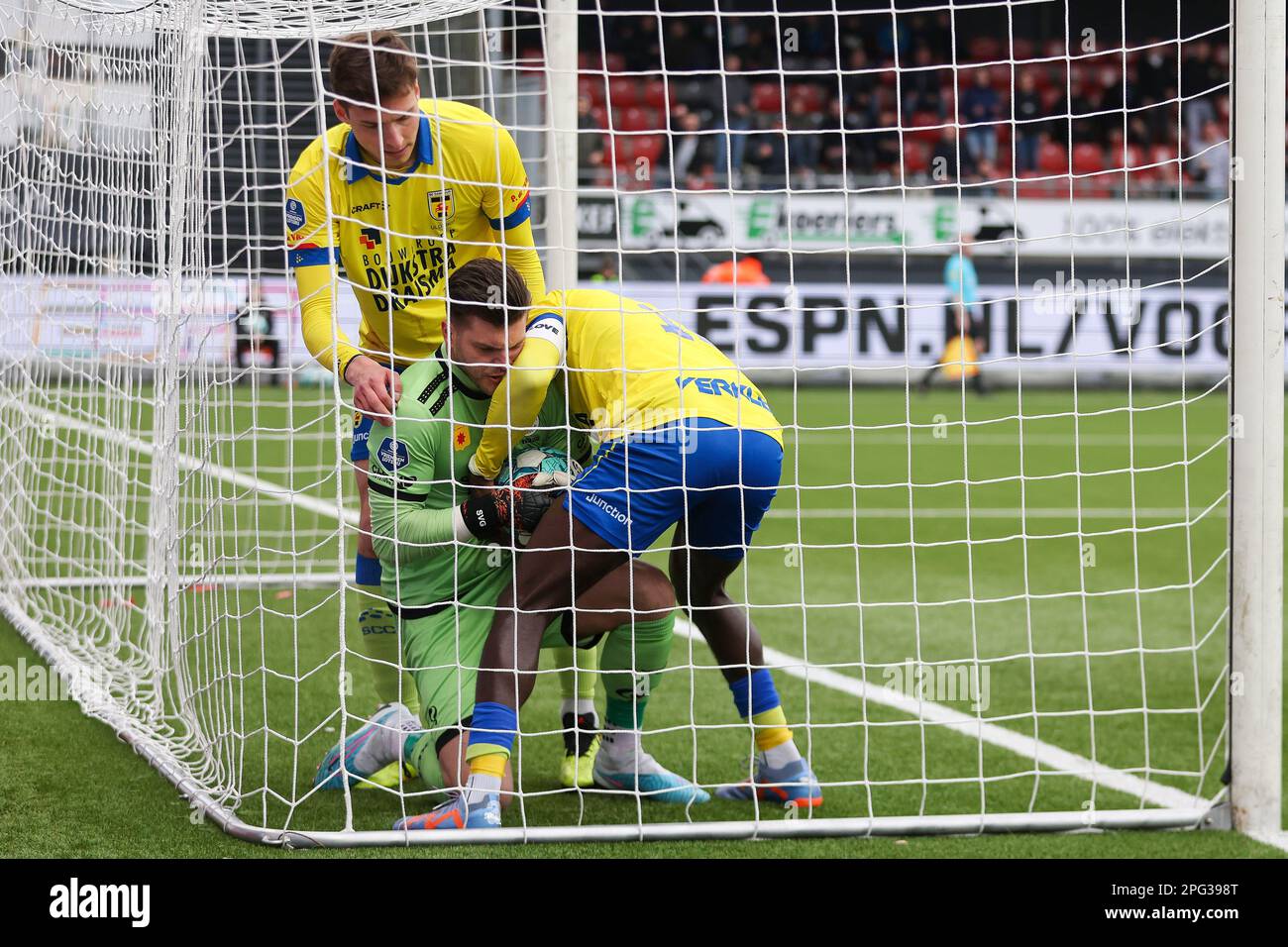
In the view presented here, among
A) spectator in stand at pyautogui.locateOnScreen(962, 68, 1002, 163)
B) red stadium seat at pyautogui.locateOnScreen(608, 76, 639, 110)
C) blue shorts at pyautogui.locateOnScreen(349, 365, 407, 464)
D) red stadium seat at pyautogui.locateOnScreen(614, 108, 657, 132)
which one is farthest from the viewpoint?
spectator in stand at pyautogui.locateOnScreen(962, 68, 1002, 163)

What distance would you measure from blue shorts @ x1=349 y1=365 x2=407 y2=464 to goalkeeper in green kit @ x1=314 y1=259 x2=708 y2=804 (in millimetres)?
214

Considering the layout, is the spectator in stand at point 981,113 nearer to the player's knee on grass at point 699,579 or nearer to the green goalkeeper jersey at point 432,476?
the player's knee on grass at point 699,579

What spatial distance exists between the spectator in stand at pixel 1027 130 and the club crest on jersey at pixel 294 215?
18.9 m

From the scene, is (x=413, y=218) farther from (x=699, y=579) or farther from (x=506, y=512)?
(x=699, y=579)

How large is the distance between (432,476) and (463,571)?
284 millimetres

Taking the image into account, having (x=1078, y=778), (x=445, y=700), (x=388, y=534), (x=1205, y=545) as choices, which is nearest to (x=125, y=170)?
(x=388, y=534)

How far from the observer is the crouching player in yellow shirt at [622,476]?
12.2 ft

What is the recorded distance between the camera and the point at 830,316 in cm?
1831

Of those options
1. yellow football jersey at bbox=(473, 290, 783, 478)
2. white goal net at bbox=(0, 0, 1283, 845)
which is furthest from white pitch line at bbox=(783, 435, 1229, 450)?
yellow football jersey at bbox=(473, 290, 783, 478)

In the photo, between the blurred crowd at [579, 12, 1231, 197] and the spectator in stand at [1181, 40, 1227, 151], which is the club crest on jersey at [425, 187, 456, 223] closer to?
the blurred crowd at [579, 12, 1231, 197]

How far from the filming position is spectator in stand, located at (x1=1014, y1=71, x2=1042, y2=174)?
2186cm

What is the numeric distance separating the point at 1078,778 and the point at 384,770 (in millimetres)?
2037
